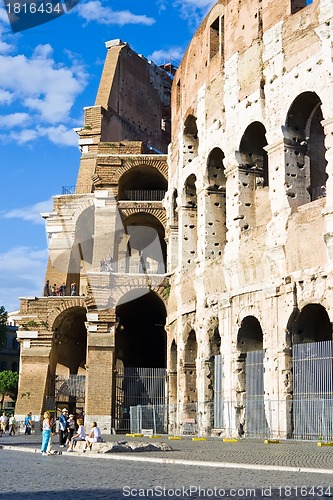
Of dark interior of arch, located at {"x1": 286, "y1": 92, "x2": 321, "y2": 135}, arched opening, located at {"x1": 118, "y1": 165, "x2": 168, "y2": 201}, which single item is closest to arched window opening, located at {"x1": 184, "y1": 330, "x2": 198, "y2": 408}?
dark interior of arch, located at {"x1": 286, "y1": 92, "x2": 321, "y2": 135}

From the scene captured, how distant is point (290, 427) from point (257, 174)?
631 centimetres

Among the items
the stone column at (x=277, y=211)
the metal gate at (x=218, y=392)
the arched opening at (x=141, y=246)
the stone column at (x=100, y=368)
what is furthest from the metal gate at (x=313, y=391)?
the arched opening at (x=141, y=246)

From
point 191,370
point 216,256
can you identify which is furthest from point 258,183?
point 191,370

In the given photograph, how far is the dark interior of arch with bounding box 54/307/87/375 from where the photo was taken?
26328 mm

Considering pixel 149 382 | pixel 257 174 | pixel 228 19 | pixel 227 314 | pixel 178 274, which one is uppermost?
pixel 228 19

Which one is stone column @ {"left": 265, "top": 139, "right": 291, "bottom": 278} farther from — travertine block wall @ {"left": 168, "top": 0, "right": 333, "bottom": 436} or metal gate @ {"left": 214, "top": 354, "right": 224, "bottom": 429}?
metal gate @ {"left": 214, "top": 354, "right": 224, "bottom": 429}

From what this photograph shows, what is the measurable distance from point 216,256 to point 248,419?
4733 mm

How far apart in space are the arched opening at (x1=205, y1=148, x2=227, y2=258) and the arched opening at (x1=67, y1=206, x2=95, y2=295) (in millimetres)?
8426

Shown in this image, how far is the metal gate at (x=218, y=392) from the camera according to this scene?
737 inches

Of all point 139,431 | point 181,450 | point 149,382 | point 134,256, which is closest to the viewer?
point 181,450

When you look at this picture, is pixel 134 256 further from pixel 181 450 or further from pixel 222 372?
pixel 181 450

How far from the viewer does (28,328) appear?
2583 centimetres

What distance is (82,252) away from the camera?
29.8 metres

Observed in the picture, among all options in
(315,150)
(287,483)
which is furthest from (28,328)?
(287,483)
